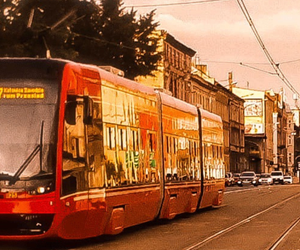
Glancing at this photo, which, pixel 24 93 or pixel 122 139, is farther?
pixel 122 139

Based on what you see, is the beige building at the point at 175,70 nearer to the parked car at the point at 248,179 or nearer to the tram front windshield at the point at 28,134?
the parked car at the point at 248,179

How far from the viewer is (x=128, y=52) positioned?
51500 mm

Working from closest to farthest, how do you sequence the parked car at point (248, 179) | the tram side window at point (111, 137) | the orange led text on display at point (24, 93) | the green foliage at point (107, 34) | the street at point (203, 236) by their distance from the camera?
the orange led text on display at point (24, 93) < the street at point (203, 236) < the tram side window at point (111, 137) < the green foliage at point (107, 34) < the parked car at point (248, 179)

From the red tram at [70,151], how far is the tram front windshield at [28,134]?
16 mm

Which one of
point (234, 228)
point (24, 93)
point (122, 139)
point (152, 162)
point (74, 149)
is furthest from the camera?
point (234, 228)

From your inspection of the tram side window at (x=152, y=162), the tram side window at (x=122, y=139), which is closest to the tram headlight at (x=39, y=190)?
the tram side window at (x=122, y=139)

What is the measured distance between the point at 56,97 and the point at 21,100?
23.2 inches

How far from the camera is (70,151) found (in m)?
16.6

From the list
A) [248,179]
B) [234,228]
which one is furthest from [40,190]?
[248,179]

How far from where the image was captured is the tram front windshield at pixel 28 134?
1598 centimetres

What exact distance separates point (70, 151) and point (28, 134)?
805mm

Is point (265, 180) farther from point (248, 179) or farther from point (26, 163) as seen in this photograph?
point (26, 163)

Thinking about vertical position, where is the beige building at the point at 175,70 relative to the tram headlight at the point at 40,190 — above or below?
above

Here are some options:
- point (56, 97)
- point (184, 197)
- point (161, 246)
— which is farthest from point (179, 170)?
point (56, 97)
